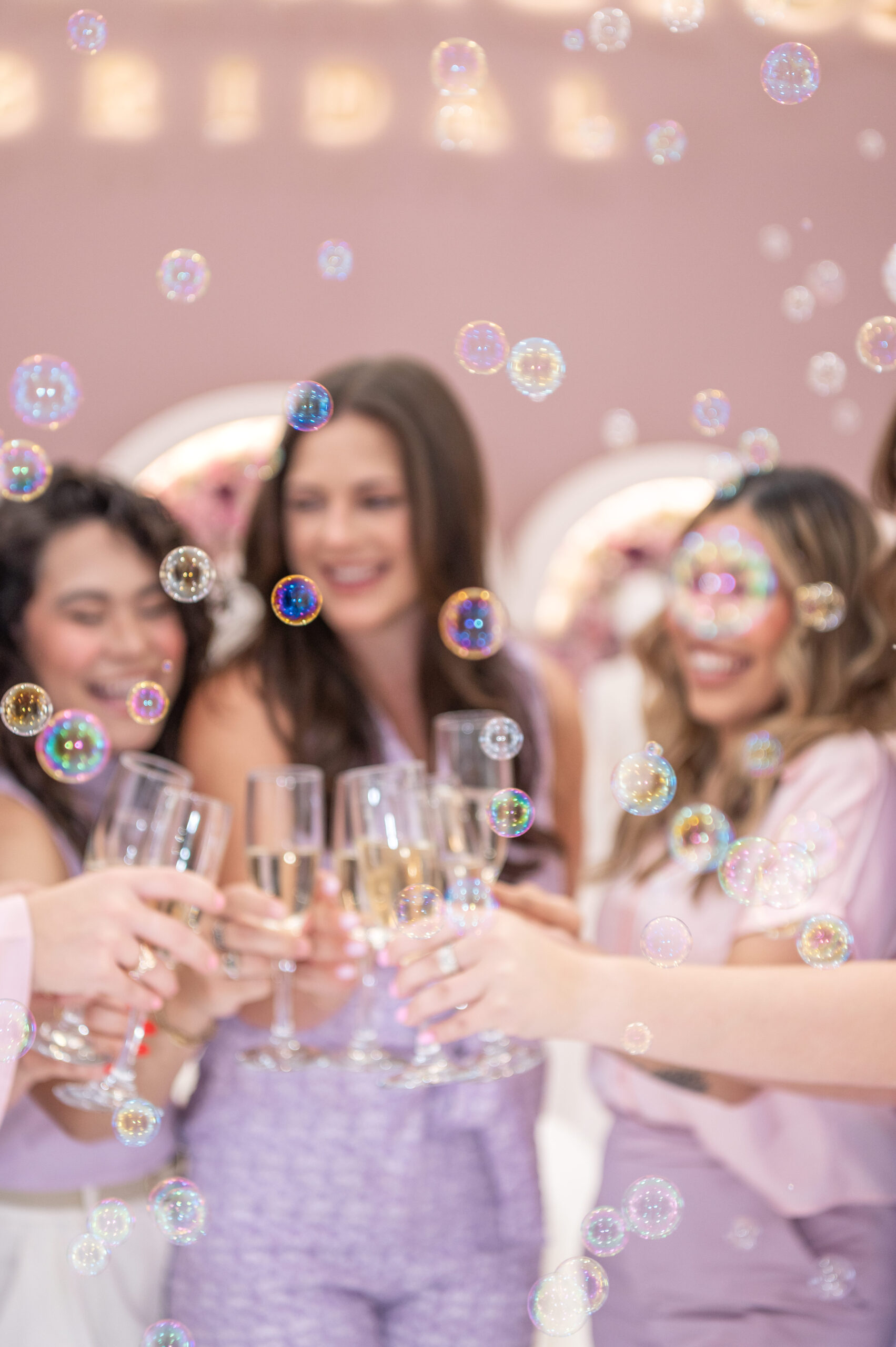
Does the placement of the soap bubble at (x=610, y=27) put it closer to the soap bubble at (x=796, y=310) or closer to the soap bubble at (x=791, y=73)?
the soap bubble at (x=791, y=73)

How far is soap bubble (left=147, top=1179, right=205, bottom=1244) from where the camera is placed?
43.3 inches

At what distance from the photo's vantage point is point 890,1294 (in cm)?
116

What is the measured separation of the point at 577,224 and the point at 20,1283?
2688 mm

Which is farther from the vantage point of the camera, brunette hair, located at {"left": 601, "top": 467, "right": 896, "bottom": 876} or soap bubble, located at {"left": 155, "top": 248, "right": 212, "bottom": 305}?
soap bubble, located at {"left": 155, "top": 248, "right": 212, "bottom": 305}

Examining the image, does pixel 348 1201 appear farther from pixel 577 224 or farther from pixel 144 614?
pixel 577 224

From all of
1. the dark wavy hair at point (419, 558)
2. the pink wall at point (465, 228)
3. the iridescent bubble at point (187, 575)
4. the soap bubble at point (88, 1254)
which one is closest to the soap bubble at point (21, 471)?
the iridescent bubble at point (187, 575)

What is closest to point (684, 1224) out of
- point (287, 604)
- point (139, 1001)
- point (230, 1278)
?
point (230, 1278)

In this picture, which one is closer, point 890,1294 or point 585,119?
point 890,1294

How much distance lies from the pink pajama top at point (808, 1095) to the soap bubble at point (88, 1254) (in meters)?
0.54

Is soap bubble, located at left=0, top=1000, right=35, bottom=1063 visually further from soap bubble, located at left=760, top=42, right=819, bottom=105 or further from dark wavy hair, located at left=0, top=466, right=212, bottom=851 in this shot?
soap bubble, located at left=760, top=42, right=819, bottom=105

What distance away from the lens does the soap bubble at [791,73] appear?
1487mm

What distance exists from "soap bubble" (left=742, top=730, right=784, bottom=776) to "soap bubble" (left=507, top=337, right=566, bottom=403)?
515 millimetres

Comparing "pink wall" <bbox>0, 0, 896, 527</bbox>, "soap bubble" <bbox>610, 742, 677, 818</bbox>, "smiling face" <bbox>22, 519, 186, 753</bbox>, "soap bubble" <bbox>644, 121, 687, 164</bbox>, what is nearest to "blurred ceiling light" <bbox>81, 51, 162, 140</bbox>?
"pink wall" <bbox>0, 0, 896, 527</bbox>

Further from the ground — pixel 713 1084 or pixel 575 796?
pixel 575 796
